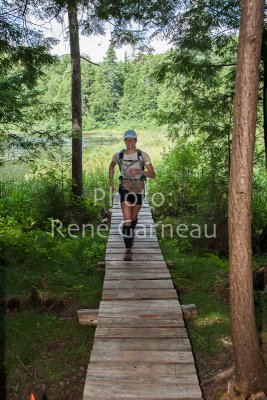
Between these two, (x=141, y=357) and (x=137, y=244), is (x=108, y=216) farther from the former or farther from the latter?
(x=141, y=357)

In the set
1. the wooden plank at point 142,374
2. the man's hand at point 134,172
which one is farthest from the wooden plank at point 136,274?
the wooden plank at point 142,374

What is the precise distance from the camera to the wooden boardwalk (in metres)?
3.16

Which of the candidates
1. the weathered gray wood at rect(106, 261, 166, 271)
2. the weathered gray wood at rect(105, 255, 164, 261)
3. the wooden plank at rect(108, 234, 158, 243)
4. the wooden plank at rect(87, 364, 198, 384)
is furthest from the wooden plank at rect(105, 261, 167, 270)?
the wooden plank at rect(87, 364, 198, 384)

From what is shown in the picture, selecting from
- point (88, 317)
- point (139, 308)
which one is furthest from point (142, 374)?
point (88, 317)

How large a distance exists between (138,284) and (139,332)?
56.0 inches

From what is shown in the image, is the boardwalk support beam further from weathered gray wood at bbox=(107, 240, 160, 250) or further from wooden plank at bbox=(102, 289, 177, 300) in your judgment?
weathered gray wood at bbox=(107, 240, 160, 250)

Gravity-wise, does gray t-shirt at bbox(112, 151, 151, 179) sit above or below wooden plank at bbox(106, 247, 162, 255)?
above

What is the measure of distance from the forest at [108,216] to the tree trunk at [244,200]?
0.03 m

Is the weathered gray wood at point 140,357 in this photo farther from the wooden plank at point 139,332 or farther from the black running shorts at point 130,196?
the black running shorts at point 130,196

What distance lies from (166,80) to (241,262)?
22.3 feet

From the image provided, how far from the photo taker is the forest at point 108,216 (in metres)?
4.14

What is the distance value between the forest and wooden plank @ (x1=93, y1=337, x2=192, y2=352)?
16.9 inches

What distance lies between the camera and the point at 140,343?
154 inches

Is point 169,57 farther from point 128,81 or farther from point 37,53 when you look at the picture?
point 128,81
